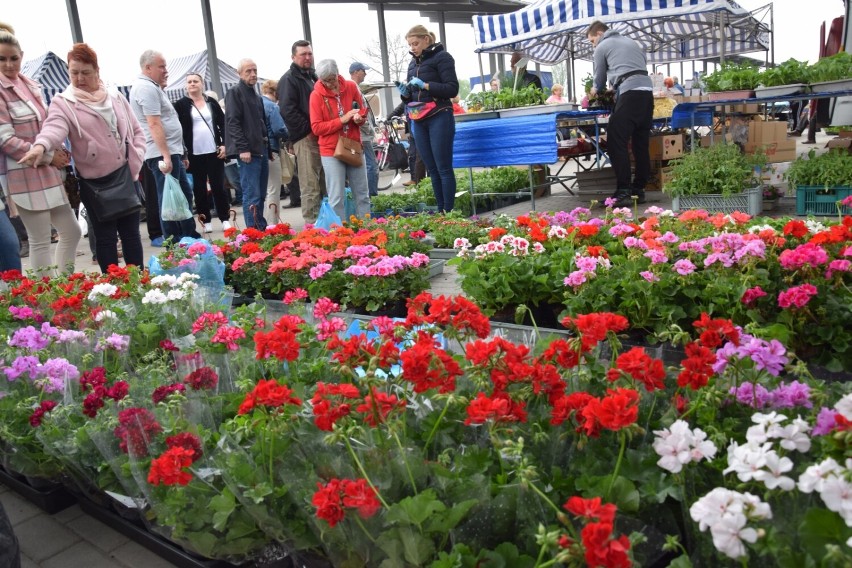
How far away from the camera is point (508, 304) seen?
372cm

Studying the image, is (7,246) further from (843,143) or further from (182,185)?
(843,143)

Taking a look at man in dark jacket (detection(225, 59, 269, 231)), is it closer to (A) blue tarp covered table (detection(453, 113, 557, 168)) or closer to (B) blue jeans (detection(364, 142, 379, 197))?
(B) blue jeans (detection(364, 142, 379, 197))

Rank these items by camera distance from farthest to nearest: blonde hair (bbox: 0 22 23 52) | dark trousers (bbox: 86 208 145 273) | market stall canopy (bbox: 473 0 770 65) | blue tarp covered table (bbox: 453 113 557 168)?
1. market stall canopy (bbox: 473 0 770 65)
2. blue tarp covered table (bbox: 453 113 557 168)
3. dark trousers (bbox: 86 208 145 273)
4. blonde hair (bbox: 0 22 23 52)

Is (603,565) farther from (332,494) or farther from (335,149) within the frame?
(335,149)

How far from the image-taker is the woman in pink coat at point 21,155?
4.32 m

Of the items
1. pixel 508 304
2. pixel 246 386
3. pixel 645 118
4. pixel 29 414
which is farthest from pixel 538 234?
pixel 645 118

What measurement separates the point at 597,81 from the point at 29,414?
6.26 metres

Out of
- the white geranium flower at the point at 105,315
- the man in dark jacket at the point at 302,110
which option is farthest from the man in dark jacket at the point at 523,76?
the white geranium flower at the point at 105,315

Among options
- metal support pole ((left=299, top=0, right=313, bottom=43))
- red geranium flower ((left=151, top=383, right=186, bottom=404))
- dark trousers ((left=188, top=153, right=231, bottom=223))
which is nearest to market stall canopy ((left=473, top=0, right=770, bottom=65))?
dark trousers ((left=188, top=153, right=231, bottom=223))

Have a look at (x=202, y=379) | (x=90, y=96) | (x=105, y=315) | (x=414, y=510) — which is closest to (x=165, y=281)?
(x=105, y=315)

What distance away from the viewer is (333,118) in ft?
20.5

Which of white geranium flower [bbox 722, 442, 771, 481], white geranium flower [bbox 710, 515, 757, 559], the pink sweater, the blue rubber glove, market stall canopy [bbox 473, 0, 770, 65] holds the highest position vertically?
market stall canopy [bbox 473, 0, 770, 65]

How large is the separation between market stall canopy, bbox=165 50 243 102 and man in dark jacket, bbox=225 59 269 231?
7774 millimetres

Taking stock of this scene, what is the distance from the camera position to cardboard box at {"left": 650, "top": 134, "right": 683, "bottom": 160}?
868cm
